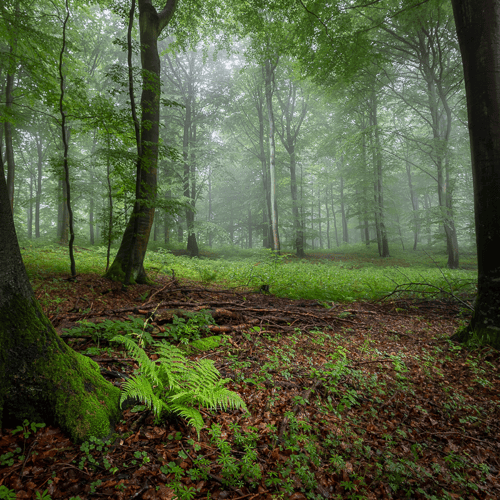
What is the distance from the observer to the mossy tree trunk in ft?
5.11

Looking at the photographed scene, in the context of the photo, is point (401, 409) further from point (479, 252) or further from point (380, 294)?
point (380, 294)

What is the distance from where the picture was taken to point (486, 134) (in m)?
3.77

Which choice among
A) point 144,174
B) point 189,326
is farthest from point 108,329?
point 144,174

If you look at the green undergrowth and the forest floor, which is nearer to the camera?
the forest floor

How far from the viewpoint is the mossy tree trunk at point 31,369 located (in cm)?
156

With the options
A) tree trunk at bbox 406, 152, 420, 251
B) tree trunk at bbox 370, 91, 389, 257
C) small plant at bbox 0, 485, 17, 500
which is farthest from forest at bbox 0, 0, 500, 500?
tree trunk at bbox 406, 152, 420, 251

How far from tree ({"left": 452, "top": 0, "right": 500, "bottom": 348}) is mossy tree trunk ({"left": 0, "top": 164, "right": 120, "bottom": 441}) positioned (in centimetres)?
521

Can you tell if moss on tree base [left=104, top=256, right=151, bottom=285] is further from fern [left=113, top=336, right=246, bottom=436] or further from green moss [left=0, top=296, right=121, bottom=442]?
green moss [left=0, top=296, right=121, bottom=442]

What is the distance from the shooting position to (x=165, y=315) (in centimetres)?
392

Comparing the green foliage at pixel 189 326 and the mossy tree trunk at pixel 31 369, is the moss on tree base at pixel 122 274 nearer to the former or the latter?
the green foliage at pixel 189 326

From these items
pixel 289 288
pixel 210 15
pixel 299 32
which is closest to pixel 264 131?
pixel 210 15

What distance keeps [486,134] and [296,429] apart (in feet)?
16.1

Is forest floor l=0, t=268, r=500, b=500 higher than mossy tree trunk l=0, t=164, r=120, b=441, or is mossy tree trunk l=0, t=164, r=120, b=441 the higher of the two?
mossy tree trunk l=0, t=164, r=120, b=441

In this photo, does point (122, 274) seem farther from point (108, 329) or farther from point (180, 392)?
point (180, 392)
